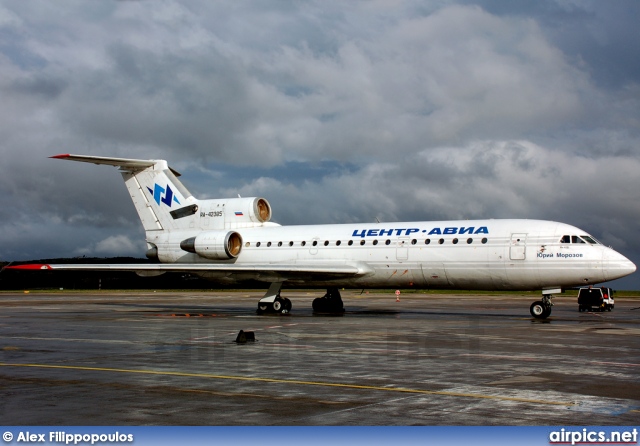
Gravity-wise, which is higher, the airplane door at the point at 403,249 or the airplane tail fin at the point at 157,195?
the airplane tail fin at the point at 157,195

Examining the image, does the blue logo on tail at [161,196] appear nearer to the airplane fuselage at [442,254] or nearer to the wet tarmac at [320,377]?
the airplane fuselage at [442,254]

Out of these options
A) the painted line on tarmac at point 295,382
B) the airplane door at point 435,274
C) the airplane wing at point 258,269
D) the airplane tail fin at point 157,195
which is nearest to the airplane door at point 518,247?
the airplane door at point 435,274

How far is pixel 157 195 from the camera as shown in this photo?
34938 millimetres

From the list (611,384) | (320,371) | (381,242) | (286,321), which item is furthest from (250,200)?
(611,384)

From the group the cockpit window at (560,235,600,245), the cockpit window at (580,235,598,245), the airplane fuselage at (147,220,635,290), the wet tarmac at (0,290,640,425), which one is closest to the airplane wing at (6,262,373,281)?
the airplane fuselage at (147,220,635,290)

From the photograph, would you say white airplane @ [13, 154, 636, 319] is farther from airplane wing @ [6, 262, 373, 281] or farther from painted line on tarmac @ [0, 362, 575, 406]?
painted line on tarmac @ [0, 362, 575, 406]

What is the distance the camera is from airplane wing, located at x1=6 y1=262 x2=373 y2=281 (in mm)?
29453

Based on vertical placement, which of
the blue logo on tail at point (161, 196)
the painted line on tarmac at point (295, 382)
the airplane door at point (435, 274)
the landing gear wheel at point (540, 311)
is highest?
the blue logo on tail at point (161, 196)

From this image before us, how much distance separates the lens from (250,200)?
34.2 meters

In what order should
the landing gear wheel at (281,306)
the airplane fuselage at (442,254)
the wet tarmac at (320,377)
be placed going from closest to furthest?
the wet tarmac at (320,377) → the airplane fuselage at (442,254) → the landing gear wheel at (281,306)

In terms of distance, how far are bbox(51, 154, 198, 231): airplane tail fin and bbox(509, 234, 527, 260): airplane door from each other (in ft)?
50.6

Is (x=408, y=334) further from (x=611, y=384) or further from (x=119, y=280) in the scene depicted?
(x=119, y=280)

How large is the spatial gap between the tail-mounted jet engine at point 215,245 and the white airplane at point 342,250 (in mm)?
47

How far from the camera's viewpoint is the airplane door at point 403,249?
28.9m
